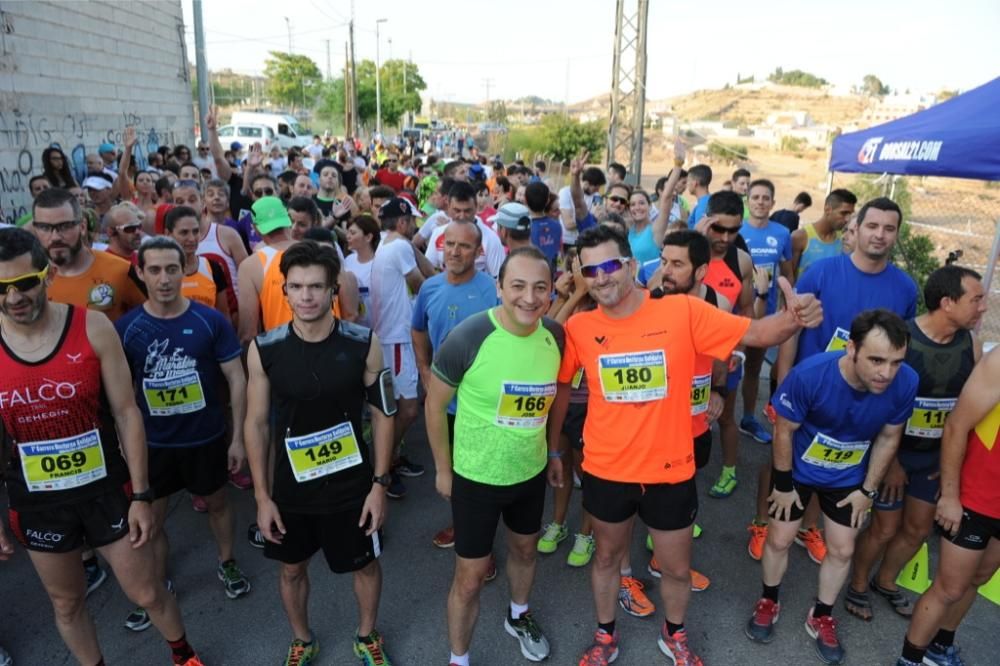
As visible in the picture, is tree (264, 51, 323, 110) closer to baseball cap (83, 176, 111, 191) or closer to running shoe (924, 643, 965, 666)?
baseball cap (83, 176, 111, 191)

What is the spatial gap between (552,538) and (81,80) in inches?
477

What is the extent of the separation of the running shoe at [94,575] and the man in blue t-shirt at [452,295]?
2058mm

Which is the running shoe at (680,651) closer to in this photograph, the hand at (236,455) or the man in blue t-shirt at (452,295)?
the man in blue t-shirt at (452,295)

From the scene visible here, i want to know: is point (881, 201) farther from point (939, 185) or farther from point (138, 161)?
point (939, 185)

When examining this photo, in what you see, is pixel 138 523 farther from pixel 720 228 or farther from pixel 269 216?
pixel 720 228

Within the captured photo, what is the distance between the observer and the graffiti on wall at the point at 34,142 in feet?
29.8

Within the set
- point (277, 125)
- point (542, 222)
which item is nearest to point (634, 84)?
point (542, 222)

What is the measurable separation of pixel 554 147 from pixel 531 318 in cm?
3469

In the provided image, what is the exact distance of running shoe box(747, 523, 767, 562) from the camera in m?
4.01

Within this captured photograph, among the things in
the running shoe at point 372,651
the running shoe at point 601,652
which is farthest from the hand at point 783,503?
the running shoe at point 372,651

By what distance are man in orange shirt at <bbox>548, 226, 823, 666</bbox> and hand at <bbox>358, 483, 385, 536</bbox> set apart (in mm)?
950

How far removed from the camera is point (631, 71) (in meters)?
14.5

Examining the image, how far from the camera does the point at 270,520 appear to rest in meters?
2.79

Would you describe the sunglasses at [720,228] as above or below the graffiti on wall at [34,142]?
below
